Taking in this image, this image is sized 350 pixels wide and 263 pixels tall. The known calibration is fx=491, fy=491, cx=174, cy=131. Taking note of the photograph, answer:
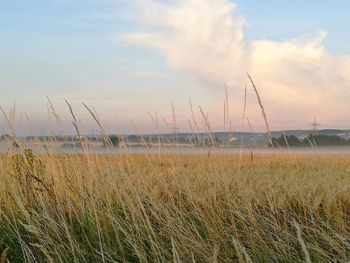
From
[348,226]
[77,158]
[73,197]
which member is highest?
[77,158]

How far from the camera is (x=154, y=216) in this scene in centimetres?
426

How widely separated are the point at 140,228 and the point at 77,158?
1725 millimetres

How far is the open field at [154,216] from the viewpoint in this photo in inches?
130

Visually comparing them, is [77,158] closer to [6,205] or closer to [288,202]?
[6,205]

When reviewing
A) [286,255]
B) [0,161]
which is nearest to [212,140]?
[286,255]

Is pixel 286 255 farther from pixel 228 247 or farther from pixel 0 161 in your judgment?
pixel 0 161

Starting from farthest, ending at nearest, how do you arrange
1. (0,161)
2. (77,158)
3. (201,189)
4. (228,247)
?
(0,161)
(77,158)
(201,189)
(228,247)

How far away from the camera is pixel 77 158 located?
5301 millimetres

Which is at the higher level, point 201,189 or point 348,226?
point 201,189

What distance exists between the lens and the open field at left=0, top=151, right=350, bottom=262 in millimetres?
3295

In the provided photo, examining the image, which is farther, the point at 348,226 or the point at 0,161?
the point at 0,161

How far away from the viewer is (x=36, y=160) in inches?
215

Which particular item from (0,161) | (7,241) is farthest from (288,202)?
(0,161)

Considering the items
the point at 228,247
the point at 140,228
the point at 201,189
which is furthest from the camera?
the point at 201,189
